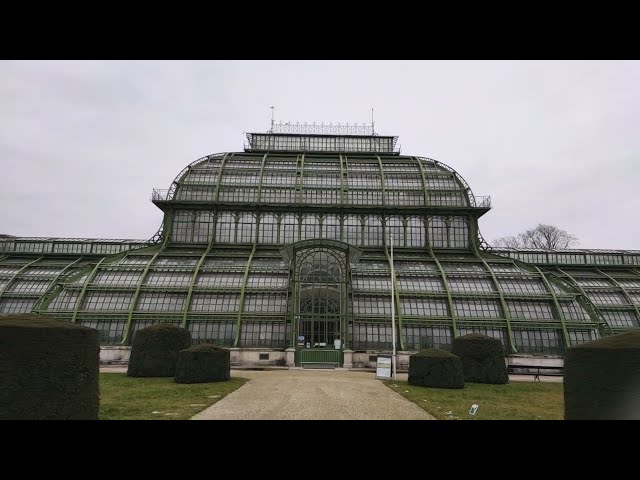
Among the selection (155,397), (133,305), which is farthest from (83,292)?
(155,397)

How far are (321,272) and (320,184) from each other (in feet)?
44.0

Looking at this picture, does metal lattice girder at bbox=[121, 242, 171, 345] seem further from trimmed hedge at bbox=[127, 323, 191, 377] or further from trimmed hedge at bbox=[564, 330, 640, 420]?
trimmed hedge at bbox=[564, 330, 640, 420]

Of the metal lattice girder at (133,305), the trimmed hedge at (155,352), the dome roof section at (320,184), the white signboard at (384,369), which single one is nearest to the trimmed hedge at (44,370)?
the trimmed hedge at (155,352)

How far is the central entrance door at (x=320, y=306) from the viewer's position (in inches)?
1494

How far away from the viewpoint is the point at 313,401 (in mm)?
20531

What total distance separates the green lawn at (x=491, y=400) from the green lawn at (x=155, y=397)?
31.0 feet

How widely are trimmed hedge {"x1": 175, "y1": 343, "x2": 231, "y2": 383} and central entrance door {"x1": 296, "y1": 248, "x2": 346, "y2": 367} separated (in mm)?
11472

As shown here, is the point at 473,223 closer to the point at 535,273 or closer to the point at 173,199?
the point at 535,273

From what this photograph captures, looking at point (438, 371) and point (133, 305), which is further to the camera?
point (133, 305)

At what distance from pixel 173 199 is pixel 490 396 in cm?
3748

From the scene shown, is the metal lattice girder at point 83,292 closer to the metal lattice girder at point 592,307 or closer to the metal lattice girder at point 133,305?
the metal lattice girder at point 133,305

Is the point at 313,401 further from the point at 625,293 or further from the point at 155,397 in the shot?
the point at 625,293

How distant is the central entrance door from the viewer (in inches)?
1494

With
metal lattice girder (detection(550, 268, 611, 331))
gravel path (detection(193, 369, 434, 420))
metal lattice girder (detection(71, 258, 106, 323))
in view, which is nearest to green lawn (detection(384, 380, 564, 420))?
gravel path (detection(193, 369, 434, 420))
